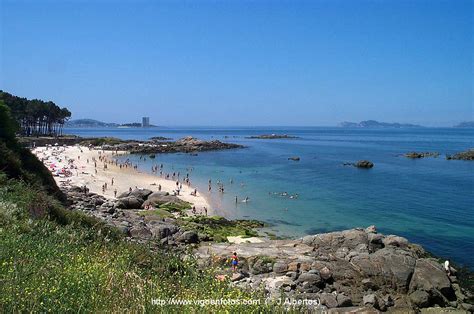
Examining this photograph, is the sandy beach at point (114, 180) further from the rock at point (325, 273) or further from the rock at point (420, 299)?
the rock at point (420, 299)

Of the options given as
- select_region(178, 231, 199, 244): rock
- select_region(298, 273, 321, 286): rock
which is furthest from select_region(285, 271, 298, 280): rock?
select_region(178, 231, 199, 244): rock

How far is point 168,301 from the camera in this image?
6383mm

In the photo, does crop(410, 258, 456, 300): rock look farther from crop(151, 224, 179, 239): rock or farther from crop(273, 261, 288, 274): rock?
crop(151, 224, 179, 239): rock

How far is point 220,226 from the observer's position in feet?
98.2

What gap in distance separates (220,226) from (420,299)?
16416 millimetres

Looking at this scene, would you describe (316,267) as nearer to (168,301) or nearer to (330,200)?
(168,301)

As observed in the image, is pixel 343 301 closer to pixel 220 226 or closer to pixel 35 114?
pixel 220 226

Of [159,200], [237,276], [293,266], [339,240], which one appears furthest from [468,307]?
[159,200]

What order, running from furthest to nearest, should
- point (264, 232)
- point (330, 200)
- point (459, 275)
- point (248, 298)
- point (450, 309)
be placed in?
point (330, 200), point (264, 232), point (459, 275), point (450, 309), point (248, 298)

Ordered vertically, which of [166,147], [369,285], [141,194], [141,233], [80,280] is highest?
[80,280]

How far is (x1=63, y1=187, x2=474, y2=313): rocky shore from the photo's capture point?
1619cm

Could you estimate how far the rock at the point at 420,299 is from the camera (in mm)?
16219

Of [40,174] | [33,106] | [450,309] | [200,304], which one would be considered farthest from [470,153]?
[33,106]

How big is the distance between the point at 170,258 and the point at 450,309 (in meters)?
12.4
